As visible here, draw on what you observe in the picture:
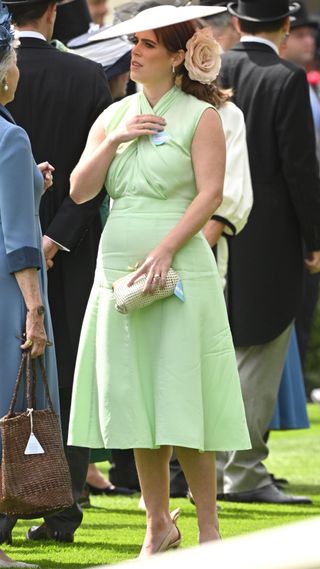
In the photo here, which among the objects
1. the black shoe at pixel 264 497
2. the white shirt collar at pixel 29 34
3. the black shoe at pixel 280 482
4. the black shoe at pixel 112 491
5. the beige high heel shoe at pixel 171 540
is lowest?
the black shoe at pixel 280 482

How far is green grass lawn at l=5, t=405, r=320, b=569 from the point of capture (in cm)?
465

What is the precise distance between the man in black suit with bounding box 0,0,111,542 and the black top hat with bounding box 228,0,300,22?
162 cm

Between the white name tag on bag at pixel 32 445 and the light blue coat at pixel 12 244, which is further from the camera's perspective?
the light blue coat at pixel 12 244

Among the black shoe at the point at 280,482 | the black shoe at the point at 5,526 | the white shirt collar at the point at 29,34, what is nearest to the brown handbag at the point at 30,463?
the black shoe at the point at 5,526

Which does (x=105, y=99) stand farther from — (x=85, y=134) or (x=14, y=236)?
(x=14, y=236)

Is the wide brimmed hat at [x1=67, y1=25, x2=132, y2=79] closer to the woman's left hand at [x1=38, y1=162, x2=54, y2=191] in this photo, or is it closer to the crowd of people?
the crowd of people

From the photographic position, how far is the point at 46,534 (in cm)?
511

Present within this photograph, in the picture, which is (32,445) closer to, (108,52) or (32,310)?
(32,310)

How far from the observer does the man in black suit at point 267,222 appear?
623 centimetres

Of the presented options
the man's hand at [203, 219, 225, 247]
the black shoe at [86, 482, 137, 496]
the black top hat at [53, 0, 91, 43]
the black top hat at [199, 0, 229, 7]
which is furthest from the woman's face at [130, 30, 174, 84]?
the black shoe at [86, 482, 137, 496]

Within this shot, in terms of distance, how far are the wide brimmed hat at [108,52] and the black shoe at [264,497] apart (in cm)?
233

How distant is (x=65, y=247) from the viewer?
4910 mm

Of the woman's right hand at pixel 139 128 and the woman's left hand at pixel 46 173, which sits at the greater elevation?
the woman's right hand at pixel 139 128

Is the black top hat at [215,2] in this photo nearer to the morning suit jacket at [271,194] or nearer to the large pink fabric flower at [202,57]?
the morning suit jacket at [271,194]
